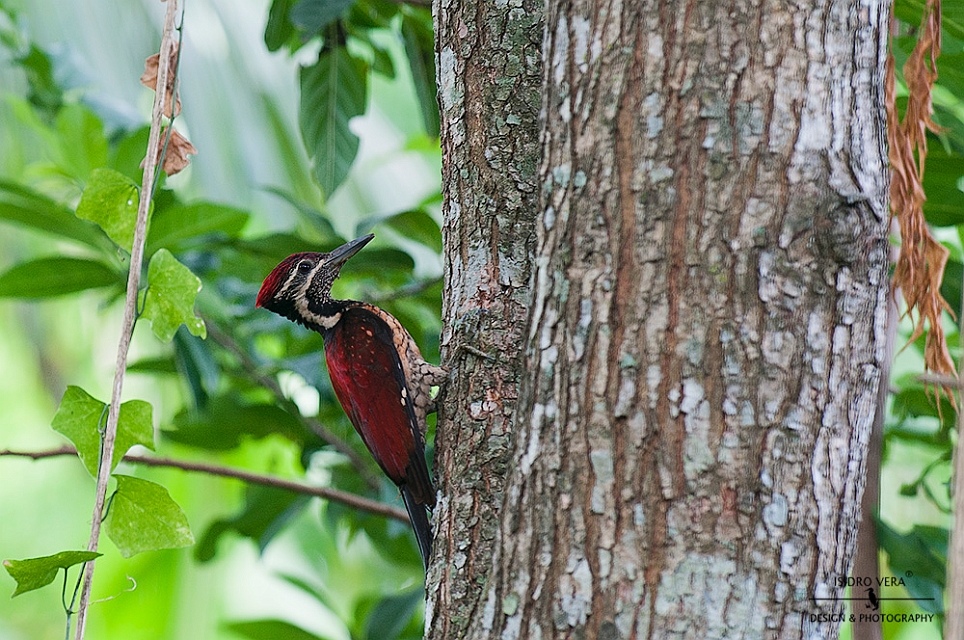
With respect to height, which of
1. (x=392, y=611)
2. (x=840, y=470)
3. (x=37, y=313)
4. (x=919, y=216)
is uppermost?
(x=37, y=313)

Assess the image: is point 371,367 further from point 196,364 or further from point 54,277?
point 54,277

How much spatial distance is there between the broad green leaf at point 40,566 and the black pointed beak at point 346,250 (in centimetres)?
125

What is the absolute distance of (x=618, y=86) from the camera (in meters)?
1.01

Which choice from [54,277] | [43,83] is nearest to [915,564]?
[54,277]

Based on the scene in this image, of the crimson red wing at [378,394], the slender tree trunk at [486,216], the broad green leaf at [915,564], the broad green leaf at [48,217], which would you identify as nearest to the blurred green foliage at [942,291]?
the broad green leaf at [915,564]

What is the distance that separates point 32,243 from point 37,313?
0.59 meters

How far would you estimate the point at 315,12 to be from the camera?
6.81 feet

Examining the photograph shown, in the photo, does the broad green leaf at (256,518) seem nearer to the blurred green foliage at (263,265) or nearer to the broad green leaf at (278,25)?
the blurred green foliage at (263,265)

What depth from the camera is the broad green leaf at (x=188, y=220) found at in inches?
88.4

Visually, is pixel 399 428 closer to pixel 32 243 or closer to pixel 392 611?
pixel 392 611

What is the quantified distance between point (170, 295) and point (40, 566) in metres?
0.42

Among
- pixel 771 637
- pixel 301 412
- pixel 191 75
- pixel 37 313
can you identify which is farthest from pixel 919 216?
pixel 37 313

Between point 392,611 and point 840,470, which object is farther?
point 392,611

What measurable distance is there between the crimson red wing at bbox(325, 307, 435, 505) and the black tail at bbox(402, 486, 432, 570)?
0.02m
